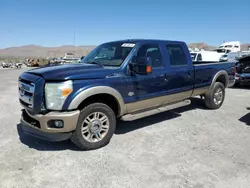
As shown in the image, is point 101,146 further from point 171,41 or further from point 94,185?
point 171,41

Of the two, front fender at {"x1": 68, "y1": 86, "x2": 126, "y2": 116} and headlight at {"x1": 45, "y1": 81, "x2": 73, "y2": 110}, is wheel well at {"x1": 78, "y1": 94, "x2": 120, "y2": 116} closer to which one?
front fender at {"x1": 68, "y1": 86, "x2": 126, "y2": 116}

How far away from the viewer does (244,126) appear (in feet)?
16.7

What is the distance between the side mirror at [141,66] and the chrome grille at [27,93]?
71.2 inches

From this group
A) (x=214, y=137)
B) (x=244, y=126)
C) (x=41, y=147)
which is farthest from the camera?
(x=244, y=126)

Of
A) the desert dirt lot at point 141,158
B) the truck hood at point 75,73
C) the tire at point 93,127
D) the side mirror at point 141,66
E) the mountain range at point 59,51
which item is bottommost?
the desert dirt lot at point 141,158

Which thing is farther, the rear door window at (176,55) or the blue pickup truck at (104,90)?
the rear door window at (176,55)

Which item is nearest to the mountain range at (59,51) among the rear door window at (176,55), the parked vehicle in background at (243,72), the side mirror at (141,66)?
the parked vehicle in background at (243,72)

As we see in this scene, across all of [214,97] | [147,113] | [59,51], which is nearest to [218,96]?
[214,97]

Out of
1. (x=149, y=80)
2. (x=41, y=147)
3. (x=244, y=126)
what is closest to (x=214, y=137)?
(x=244, y=126)

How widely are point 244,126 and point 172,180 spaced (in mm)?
3054

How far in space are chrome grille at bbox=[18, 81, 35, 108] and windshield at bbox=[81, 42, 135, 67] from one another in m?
1.49

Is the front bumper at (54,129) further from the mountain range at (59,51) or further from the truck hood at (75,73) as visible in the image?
the mountain range at (59,51)

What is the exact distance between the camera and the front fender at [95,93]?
3496 mm

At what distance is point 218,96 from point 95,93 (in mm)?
4453
